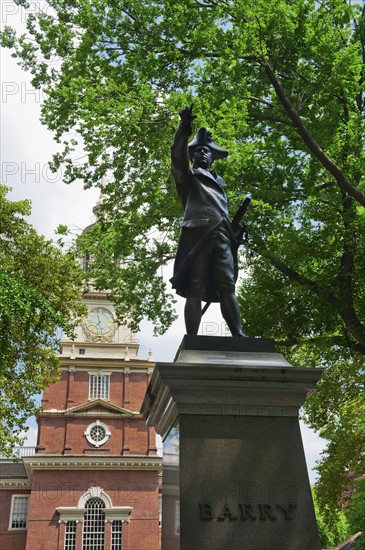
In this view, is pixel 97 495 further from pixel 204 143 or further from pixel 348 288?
pixel 204 143

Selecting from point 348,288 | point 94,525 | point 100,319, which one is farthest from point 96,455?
point 348,288

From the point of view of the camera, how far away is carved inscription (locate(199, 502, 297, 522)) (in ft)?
14.3

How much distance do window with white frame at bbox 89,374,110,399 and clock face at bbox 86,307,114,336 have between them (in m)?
3.30

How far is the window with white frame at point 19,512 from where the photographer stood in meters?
37.4

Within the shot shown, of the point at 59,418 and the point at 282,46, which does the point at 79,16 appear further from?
the point at 59,418

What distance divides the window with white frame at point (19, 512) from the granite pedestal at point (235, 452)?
1445 inches

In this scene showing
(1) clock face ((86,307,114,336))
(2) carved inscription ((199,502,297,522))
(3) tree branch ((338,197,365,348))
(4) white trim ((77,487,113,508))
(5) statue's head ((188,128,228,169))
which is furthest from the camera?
(1) clock face ((86,307,114,336))

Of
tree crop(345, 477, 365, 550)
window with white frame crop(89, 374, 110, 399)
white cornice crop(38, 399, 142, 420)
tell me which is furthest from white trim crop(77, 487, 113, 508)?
tree crop(345, 477, 365, 550)

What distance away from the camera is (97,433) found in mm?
39469

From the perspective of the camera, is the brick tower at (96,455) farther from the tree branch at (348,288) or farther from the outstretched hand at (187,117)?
the outstretched hand at (187,117)

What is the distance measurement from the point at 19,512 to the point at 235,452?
3782 cm

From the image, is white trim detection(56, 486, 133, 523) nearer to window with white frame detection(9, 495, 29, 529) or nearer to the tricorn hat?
window with white frame detection(9, 495, 29, 529)

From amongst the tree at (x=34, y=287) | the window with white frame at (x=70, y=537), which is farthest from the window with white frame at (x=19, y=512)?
the tree at (x=34, y=287)

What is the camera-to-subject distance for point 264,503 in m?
4.45
